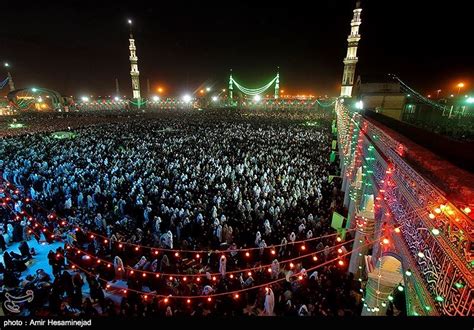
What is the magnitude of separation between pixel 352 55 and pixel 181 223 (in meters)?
43.0

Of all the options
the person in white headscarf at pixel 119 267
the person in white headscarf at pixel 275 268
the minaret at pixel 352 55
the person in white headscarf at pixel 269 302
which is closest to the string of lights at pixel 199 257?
the person in white headscarf at pixel 119 267

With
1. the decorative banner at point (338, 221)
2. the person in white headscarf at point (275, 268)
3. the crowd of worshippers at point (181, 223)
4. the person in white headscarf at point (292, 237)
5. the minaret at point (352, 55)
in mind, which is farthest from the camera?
the minaret at point (352, 55)

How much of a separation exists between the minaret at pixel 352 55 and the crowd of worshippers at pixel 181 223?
104 ft

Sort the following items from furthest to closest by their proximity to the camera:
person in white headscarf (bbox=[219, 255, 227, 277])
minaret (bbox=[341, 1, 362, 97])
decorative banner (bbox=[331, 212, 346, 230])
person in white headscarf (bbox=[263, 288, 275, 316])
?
minaret (bbox=[341, 1, 362, 97]), decorative banner (bbox=[331, 212, 346, 230]), person in white headscarf (bbox=[219, 255, 227, 277]), person in white headscarf (bbox=[263, 288, 275, 316])

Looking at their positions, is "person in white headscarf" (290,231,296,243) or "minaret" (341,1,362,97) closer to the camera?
"person in white headscarf" (290,231,296,243)

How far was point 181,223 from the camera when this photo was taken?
847 centimetres

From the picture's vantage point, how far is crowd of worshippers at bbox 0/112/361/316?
571 cm

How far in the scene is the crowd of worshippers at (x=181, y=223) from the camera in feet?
18.7

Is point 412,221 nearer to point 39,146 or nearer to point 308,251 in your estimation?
point 308,251

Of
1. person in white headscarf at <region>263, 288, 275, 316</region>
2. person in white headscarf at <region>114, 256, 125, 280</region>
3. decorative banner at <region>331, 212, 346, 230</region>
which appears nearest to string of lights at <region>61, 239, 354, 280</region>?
person in white headscarf at <region>114, 256, 125, 280</region>

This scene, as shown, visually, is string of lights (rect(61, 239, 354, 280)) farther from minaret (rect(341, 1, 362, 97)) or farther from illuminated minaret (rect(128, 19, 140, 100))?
illuminated minaret (rect(128, 19, 140, 100))

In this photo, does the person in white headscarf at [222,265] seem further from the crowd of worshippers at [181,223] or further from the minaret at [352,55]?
the minaret at [352,55]

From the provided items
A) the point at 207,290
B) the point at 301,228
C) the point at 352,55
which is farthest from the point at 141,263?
the point at 352,55

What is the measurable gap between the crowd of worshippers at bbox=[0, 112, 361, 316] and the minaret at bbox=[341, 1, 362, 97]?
31573 mm
